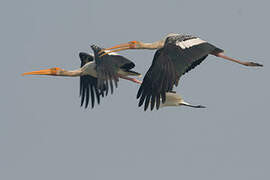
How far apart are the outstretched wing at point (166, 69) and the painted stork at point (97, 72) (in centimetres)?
447

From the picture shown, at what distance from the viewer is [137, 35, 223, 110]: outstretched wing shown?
26953mm

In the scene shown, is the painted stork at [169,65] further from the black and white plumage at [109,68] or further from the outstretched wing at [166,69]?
the black and white plumage at [109,68]

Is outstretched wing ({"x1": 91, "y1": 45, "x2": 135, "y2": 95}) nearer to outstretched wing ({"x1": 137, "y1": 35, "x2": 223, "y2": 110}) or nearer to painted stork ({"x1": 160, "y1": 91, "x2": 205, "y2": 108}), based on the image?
painted stork ({"x1": 160, "y1": 91, "x2": 205, "y2": 108})

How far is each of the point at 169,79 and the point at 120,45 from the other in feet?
15.7

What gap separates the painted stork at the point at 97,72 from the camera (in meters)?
31.8

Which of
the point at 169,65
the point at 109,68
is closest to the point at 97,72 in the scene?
the point at 109,68

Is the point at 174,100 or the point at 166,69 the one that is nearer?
the point at 166,69

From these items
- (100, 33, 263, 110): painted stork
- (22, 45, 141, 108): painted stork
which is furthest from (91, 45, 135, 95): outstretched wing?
(100, 33, 263, 110): painted stork

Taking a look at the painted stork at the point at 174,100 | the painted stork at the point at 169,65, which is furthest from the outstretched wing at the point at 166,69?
the painted stork at the point at 174,100

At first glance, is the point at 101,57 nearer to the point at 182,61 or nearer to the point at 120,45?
the point at 120,45

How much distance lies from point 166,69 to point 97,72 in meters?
5.49

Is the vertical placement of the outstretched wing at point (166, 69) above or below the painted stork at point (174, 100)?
above

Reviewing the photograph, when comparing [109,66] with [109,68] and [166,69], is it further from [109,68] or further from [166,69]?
[166,69]

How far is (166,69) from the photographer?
88.8 feet
